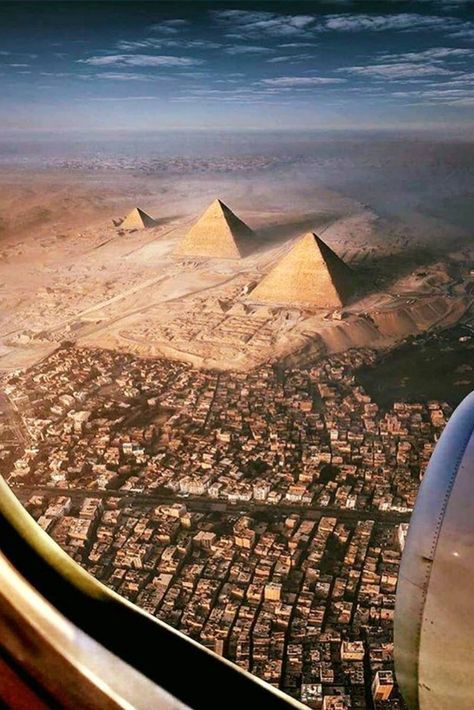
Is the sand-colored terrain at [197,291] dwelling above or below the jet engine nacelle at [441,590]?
below

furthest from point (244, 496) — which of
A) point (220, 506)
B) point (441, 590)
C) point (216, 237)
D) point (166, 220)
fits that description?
point (166, 220)

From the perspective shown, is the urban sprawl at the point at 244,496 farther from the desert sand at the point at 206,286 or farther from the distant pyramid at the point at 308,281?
the distant pyramid at the point at 308,281

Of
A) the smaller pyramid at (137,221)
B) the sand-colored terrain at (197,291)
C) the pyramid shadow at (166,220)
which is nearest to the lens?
the sand-colored terrain at (197,291)

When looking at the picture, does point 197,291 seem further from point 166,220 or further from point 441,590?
point 441,590

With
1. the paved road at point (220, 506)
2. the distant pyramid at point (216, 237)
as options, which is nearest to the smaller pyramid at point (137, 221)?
the distant pyramid at point (216, 237)

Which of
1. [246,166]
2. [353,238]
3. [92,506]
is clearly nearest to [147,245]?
[353,238]

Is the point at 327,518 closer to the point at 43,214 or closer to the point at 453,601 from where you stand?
the point at 453,601
